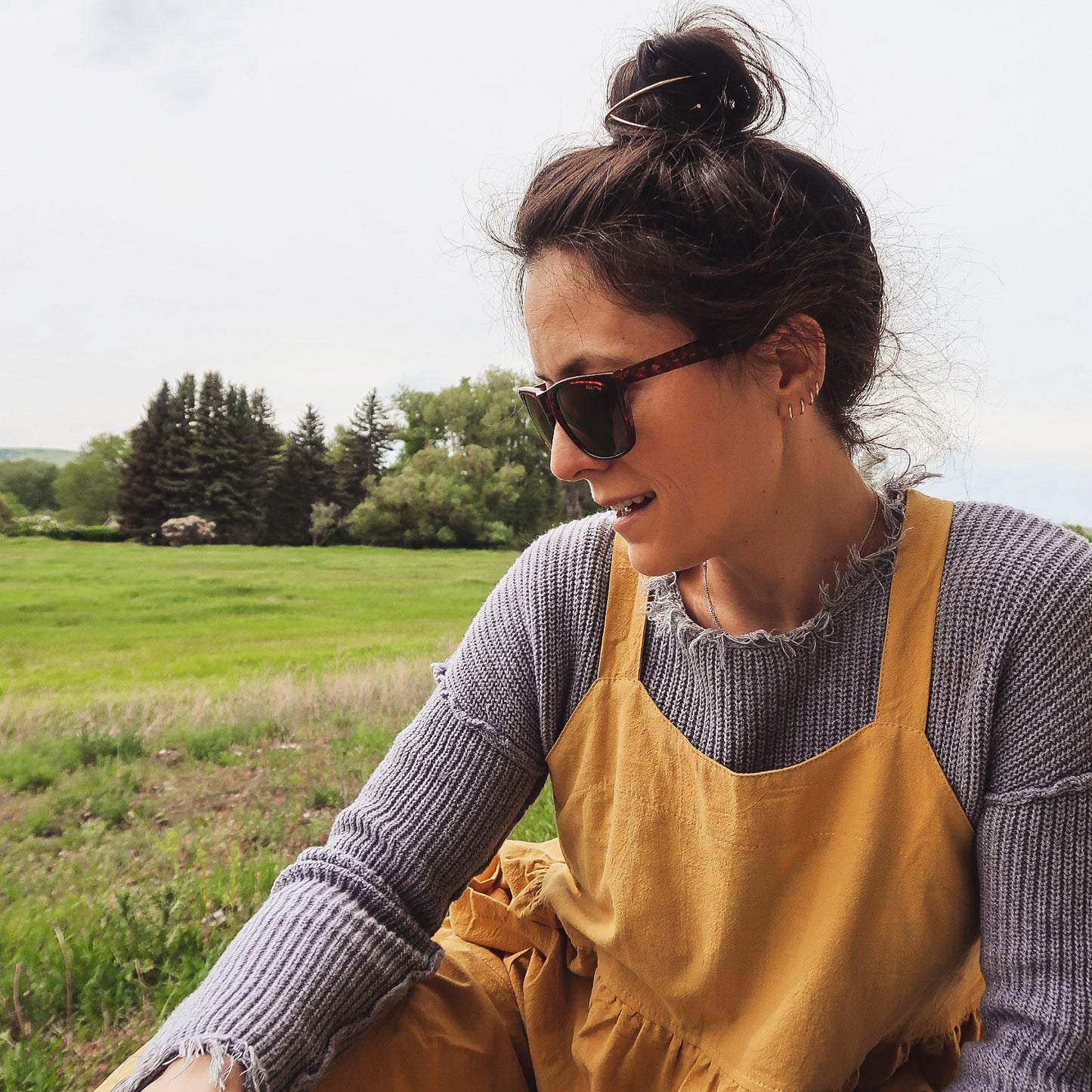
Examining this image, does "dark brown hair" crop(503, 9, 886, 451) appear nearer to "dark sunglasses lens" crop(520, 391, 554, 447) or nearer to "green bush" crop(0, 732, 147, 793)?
"dark sunglasses lens" crop(520, 391, 554, 447)

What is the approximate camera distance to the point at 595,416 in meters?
0.83

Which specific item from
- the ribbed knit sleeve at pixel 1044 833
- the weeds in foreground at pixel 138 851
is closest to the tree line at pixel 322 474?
the weeds in foreground at pixel 138 851

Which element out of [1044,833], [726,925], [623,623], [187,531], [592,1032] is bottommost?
[592,1032]

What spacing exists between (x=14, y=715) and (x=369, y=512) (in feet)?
3.15

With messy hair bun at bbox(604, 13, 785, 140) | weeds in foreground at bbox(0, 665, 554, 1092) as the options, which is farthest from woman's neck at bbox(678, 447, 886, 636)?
weeds in foreground at bbox(0, 665, 554, 1092)

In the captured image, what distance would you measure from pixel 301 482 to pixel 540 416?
4.57 ft

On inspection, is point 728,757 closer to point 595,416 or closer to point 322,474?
point 595,416

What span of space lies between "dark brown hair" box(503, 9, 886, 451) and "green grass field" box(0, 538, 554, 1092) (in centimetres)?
119

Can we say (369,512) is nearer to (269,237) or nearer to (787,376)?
(269,237)

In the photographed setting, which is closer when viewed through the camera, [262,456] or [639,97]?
[639,97]

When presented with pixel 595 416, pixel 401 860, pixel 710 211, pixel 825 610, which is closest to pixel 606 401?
pixel 595 416

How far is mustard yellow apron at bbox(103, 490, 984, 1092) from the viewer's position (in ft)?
2.78

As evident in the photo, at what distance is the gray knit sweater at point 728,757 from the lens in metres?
0.79

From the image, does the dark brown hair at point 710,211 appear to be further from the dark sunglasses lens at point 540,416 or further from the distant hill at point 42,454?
the distant hill at point 42,454
